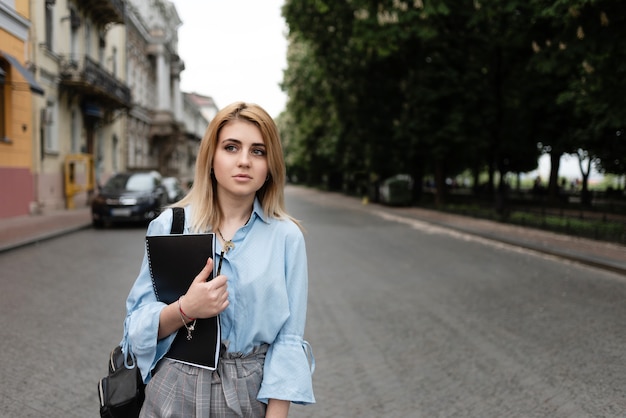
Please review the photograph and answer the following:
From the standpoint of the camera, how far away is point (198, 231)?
1.79 m

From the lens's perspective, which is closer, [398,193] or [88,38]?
[88,38]

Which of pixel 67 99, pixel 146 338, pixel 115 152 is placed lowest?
pixel 146 338

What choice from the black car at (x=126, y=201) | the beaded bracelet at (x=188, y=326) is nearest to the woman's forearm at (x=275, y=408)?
the beaded bracelet at (x=188, y=326)

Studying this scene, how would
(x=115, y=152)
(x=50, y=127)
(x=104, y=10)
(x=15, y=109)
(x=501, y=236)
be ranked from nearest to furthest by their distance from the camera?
(x=501, y=236), (x=15, y=109), (x=50, y=127), (x=104, y=10), (x=115, y=152)

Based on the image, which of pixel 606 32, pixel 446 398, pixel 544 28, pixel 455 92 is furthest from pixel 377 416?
pixel 455 92

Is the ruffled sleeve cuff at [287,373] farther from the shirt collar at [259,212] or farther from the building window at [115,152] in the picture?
the building window at [115,152]

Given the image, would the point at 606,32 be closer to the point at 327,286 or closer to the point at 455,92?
the point at 327,286

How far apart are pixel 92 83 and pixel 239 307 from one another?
24.3 metres

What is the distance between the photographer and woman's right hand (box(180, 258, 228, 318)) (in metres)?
1.55

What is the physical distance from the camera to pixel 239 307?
1.72m

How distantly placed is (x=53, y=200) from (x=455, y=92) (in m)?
17.0

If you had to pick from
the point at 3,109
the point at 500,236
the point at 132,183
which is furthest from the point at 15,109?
the point at 500,236

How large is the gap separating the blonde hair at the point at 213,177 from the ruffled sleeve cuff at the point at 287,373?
1.41 feet

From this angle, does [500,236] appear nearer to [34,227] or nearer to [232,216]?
[34,227]
